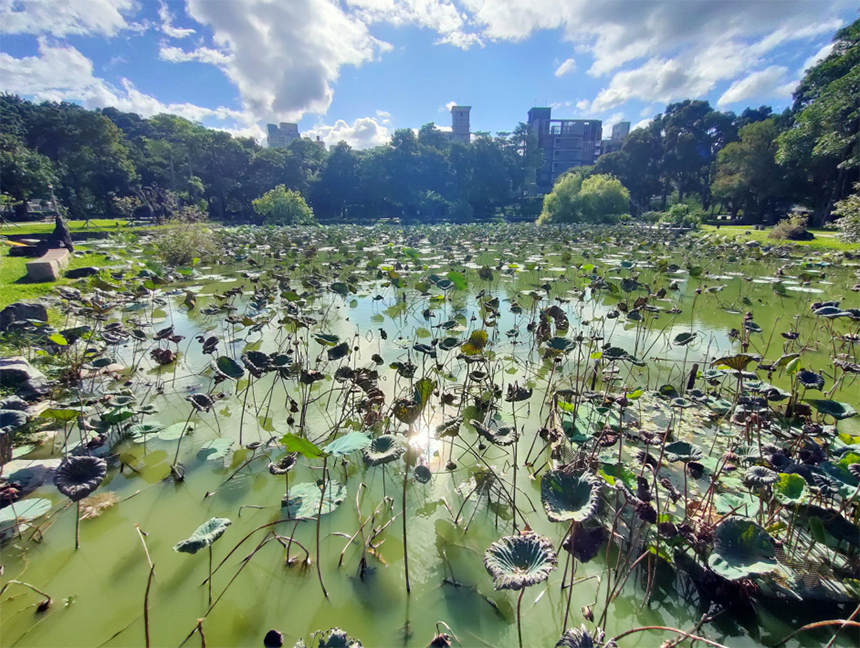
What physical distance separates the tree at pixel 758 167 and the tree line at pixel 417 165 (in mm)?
86

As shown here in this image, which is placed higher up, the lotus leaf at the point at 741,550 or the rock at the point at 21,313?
the lotus leaf at the point at 741,550

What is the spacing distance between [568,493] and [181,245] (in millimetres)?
13477

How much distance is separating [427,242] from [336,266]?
968 centimetres

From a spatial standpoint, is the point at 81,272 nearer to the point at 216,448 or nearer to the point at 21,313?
the point at 21,313

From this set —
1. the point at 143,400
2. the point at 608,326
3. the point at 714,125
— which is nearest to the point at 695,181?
the point at 714,125

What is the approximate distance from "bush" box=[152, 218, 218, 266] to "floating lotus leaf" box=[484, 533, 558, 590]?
12387 millimetres

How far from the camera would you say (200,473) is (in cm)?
297

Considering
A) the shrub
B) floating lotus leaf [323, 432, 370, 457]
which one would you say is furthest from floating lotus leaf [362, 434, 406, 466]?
the shrub

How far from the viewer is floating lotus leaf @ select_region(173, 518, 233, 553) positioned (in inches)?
63.6

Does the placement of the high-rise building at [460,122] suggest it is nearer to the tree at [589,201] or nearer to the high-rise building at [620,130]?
the high-rise building at [620,130]

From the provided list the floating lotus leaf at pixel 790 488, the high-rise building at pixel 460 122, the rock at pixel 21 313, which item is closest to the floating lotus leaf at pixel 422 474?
the floating lotus leaf at pixel 790 488

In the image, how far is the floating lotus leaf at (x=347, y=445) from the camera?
177cm

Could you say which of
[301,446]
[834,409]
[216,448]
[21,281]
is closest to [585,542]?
[301,446]

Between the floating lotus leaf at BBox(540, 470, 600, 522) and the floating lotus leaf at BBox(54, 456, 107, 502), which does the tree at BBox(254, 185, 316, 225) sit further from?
the floating lotus leaf at BBox(540, 470, 600, 522)
